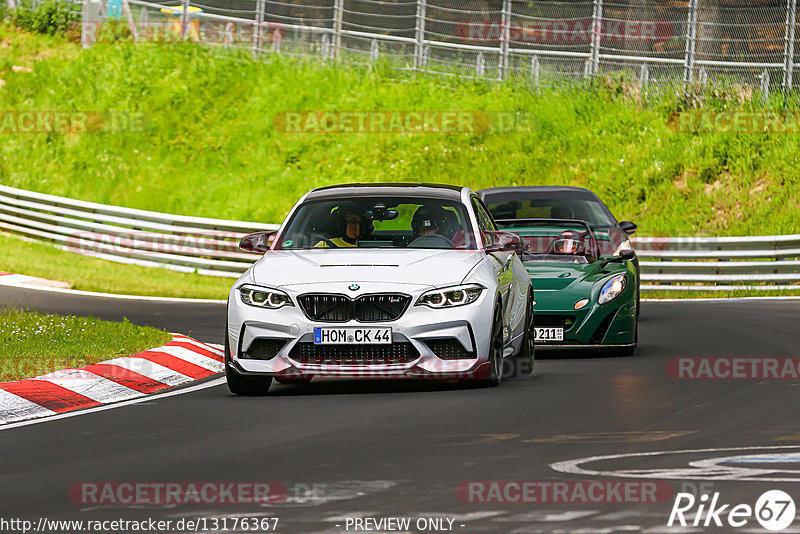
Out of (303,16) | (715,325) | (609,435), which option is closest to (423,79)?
(303,16)

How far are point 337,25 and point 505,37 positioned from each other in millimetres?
4624

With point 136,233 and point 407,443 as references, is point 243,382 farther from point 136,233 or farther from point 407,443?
point 136,233

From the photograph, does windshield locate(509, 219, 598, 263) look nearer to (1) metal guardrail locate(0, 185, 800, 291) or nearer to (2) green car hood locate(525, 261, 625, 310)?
(2) green car hood locate(525, 261, 625, 310)

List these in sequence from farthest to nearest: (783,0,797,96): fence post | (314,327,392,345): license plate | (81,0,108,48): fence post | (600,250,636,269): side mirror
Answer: (81,0,108,48): fence post, (783,0,797,96): fence post, (600,250,636,269): side mirror, (314,327,392,345): license plate

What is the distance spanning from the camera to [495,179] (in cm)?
3195

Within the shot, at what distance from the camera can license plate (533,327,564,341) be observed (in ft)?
44.3

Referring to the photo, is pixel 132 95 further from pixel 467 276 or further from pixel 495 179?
pixel 467 276

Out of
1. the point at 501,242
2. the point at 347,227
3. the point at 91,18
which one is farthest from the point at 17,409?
the point at 91,18

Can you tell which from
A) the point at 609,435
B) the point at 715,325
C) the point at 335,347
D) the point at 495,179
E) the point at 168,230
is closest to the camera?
the point at 609,435

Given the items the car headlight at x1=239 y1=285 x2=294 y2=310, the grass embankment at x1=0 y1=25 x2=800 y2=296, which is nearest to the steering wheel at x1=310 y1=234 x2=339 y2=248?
the car headlight at x1=239 y1=285 x2=294 y2=310

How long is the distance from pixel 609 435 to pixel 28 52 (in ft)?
110

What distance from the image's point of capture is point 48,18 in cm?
4084

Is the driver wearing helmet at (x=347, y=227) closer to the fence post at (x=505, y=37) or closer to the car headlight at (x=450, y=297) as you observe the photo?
the car headlight at (x=450, y=297)

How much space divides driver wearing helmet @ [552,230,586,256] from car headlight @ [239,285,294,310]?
5013 millimetres
